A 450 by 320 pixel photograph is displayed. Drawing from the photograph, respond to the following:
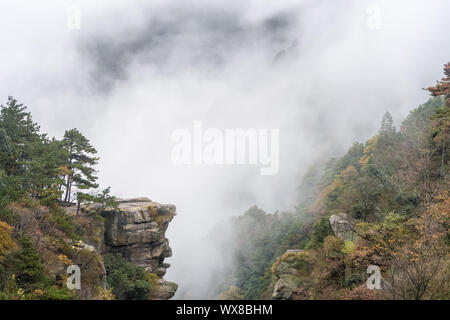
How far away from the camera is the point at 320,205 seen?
189 feet

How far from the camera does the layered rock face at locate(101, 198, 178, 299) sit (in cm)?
3152

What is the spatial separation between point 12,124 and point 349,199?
117 feet

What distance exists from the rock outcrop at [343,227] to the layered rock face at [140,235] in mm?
19287

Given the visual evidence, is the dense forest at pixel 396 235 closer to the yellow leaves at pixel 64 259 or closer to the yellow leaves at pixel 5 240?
the yellow leaves at pixel 64 259

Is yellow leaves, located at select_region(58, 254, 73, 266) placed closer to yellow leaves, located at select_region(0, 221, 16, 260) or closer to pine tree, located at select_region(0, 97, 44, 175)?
yellow leaves, located at select_region(0, 221, 16, 260)

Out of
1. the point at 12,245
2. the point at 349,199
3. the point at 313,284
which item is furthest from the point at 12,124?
the point at 349,199

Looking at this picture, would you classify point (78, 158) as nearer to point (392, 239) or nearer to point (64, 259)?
point (64, 259)

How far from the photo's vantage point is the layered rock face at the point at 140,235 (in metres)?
31.5

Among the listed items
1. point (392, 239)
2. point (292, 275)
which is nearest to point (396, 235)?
point (392, 239)

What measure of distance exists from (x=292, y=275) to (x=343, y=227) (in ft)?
20.4

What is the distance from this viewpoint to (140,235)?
3256 cm

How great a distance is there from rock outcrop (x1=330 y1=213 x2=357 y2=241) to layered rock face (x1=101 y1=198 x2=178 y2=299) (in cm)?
1929

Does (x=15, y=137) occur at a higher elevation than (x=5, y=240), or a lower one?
higher
